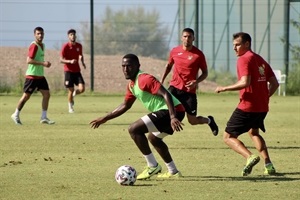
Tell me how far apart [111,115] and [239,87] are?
174 cm

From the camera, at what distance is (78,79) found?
27.6 m

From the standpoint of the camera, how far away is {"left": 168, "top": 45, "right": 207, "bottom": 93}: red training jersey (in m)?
17.4

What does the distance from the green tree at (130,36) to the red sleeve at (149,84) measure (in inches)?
1077

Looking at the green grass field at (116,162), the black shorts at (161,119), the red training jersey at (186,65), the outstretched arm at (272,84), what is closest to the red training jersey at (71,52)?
the green grass field at (116,162)

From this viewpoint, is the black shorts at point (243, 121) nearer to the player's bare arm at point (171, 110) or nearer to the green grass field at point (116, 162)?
the green grass field at point (116, 162)

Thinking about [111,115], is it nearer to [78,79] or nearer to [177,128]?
[177,128]

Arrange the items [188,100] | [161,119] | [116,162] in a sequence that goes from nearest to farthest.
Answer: [161,119]
[116,162]
[188,100]

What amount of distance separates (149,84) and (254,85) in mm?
1688

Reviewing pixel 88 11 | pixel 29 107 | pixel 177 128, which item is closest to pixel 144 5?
pixel 88 11

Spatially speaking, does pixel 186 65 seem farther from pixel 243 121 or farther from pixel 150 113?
pixel 150 113

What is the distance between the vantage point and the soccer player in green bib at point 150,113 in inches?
499

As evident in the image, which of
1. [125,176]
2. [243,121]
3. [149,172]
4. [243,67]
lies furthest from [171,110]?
[243,121]

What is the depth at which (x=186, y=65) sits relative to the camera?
57.3 ft

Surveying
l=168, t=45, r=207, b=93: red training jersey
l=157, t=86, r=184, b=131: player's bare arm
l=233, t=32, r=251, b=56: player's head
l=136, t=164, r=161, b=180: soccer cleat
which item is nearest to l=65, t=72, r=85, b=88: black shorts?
l=168, t=45, r=207, b=93: red training jersey
